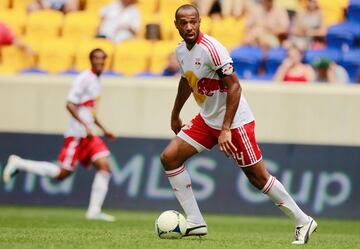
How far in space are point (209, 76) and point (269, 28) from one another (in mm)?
8149

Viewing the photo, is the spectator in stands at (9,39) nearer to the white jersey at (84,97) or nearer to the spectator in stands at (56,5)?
the spectator in stands at (56,5)

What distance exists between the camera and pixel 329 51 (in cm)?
1677

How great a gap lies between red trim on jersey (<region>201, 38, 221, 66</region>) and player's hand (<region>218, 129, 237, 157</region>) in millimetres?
591

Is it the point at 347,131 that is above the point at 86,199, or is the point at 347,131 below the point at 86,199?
above

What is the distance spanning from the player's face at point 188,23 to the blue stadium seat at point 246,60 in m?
7.81

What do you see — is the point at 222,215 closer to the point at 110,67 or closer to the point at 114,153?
the point at 114,153

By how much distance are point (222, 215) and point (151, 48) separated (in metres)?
3.26

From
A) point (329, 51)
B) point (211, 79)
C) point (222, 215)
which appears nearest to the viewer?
point (211, 79)

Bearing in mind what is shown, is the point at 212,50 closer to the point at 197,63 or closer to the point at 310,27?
the point at 197,63

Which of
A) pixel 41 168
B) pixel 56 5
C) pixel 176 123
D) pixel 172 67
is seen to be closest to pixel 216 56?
pixel 176 123

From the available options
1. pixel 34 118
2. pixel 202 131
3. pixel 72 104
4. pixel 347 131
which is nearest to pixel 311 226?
pixel 202 131

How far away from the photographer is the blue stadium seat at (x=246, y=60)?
16766 mm

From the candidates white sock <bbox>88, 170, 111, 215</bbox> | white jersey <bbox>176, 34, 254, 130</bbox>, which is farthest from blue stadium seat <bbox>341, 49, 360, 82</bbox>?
white jersey <bbox>176, 34, 254, 130</bbox>

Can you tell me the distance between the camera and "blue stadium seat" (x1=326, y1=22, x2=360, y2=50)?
55.3ft
